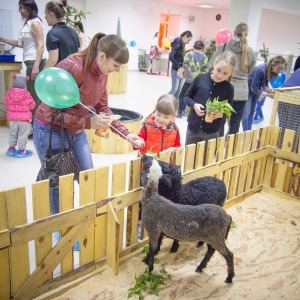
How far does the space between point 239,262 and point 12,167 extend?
9.16 feet

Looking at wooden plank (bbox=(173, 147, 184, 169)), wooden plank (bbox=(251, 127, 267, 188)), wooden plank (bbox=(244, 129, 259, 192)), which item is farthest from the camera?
wooden plank (bbox=(251, 127, 267, 188))

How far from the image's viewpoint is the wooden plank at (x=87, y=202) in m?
1.92

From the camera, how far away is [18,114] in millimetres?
4164

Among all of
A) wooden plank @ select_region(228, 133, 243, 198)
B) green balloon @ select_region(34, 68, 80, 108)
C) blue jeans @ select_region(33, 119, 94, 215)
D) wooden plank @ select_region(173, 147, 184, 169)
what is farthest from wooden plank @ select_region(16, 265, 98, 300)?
wooden plank @ select_region(228, 133, 243, 198)

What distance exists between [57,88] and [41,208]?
68 centimetres

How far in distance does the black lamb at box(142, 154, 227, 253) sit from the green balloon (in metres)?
0.61

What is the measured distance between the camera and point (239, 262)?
239 cm

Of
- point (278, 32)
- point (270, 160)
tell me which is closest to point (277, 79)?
point (270, 160)

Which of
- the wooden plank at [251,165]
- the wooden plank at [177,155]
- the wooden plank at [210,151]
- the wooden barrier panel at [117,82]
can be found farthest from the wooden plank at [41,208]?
the wooden barrier panel at [117,82]

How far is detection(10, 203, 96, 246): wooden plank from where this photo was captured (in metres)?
1.68

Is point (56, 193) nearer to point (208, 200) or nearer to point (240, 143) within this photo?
point (208, 200)

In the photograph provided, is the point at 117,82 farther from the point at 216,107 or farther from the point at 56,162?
the point at 56,162

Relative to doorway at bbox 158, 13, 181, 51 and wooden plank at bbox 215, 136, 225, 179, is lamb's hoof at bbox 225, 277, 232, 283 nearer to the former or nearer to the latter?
wooden plank at bbox 215, 136, 225, 179

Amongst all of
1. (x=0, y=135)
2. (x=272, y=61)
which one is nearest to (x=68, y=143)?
(x=0, y=135)
